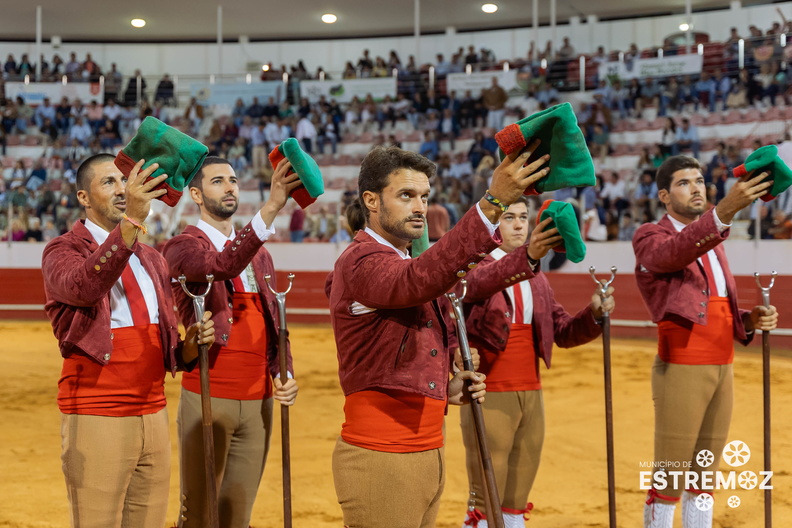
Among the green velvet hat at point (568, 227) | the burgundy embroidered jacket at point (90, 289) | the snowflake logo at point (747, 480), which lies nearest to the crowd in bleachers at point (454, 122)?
→ the snowflake logo at point (747, 480)

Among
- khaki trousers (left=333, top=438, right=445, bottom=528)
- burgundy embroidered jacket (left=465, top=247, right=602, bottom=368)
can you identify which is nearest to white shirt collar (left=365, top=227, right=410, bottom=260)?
khaki trousers (left=333, top=438, right=445, bottom=528)

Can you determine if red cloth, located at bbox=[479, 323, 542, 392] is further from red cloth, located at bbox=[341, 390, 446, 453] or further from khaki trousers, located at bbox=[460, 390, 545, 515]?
red cloth, located at bbox=[341, 390, 446, 453]

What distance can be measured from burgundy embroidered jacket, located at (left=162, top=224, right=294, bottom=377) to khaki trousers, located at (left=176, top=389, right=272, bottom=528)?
244 millimetres

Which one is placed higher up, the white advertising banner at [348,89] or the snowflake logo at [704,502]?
the white advertising banner at [348,89]

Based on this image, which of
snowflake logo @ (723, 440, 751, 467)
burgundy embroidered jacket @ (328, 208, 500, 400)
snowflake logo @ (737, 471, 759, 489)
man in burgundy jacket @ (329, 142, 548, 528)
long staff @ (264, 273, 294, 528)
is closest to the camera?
burgundy embroidered jacket @ (328, 208, 500, 400)

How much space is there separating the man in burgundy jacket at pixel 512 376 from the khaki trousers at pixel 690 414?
52 centimetres

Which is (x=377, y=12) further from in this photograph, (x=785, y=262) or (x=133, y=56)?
(x=785, y=262)

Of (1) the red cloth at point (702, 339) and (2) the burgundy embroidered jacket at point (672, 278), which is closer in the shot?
(2) the burgundy embroidered jacket at point (672, 278)

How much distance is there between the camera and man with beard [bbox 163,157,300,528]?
3.54m

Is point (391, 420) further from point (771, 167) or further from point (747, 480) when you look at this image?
point (747, 480)

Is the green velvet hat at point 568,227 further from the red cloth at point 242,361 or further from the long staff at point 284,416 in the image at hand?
the red cloth at point 242,361

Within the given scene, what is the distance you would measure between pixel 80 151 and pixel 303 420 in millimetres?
12649

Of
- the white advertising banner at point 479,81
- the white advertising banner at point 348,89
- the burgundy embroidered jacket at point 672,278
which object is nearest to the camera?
the burgundy embroidered jacket at point 672,278

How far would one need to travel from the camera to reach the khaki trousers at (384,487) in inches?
97.8
